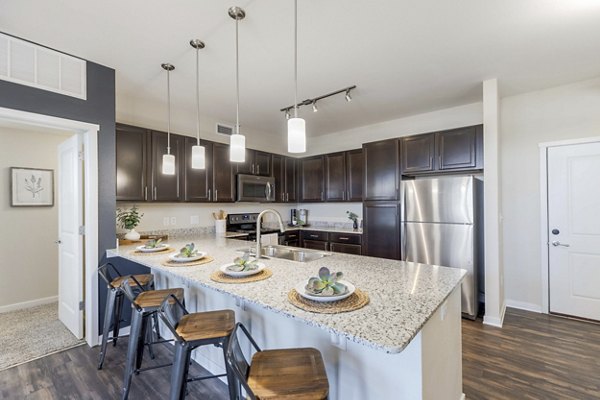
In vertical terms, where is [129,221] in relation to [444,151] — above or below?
below

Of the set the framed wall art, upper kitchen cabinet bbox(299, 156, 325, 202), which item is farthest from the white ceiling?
upper kitchen cabinet bbox(299, 156, 325, 202)

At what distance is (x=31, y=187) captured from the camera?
12.0 feet

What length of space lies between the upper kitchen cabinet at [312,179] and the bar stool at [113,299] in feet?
10.2

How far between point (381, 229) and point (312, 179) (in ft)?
5.68

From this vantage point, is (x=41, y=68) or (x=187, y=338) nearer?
(x=187, y=338)

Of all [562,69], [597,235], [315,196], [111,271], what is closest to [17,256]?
[111,271]

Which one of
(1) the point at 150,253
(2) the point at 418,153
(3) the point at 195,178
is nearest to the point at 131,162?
(3) the point at 195,178

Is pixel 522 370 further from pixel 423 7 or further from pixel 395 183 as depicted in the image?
pixel 423 7

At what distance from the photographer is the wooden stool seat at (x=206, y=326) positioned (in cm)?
147

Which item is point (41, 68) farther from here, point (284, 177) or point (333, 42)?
point (284, 177)

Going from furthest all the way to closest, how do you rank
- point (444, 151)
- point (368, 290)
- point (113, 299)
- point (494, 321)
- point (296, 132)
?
point (444, 151)
point (494, 321)
point (113, 299)
point (296, 132)
point (368, 290)

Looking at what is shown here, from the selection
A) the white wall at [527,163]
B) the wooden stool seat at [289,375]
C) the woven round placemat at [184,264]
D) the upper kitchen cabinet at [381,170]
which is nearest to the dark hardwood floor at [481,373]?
the white wall at [527,163]

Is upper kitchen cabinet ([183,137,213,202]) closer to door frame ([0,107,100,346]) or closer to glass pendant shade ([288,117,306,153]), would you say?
door frame ([0,107,100,346])

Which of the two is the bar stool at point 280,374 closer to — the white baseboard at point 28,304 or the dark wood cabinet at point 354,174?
the dark wood cabinet at point 354,174
